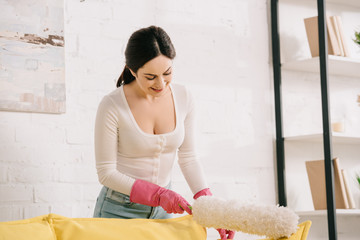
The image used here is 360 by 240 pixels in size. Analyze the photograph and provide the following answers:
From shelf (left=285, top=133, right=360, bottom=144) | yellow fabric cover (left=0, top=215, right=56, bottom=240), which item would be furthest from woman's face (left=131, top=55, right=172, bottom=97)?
shelf (left=285, top=133, right=360, bottom=144)

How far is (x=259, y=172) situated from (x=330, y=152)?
41cm

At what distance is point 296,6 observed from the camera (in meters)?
2.97

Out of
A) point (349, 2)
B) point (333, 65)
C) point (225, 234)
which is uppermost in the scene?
point (349, 2)

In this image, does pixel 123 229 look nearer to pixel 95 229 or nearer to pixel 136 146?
pixel 95 229

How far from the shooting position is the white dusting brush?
3.82ft

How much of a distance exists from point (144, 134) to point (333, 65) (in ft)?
4.97

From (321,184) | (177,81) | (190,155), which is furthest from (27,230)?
(321,184)

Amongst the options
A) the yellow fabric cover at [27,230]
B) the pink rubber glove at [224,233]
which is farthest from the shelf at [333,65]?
the yellow fabric cover at [27,230]

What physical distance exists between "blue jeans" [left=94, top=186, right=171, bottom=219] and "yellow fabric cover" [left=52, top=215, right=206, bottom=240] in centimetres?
34

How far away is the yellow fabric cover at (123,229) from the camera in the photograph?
1243mm

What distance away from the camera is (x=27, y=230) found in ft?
3.84

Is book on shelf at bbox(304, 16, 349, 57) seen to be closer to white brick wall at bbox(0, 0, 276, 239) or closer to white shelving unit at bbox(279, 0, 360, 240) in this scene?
white shelving unit at bbox(279, 0, 360, 240)

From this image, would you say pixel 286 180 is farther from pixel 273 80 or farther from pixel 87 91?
pixel 87 91

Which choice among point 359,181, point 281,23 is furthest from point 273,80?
point 359,181
